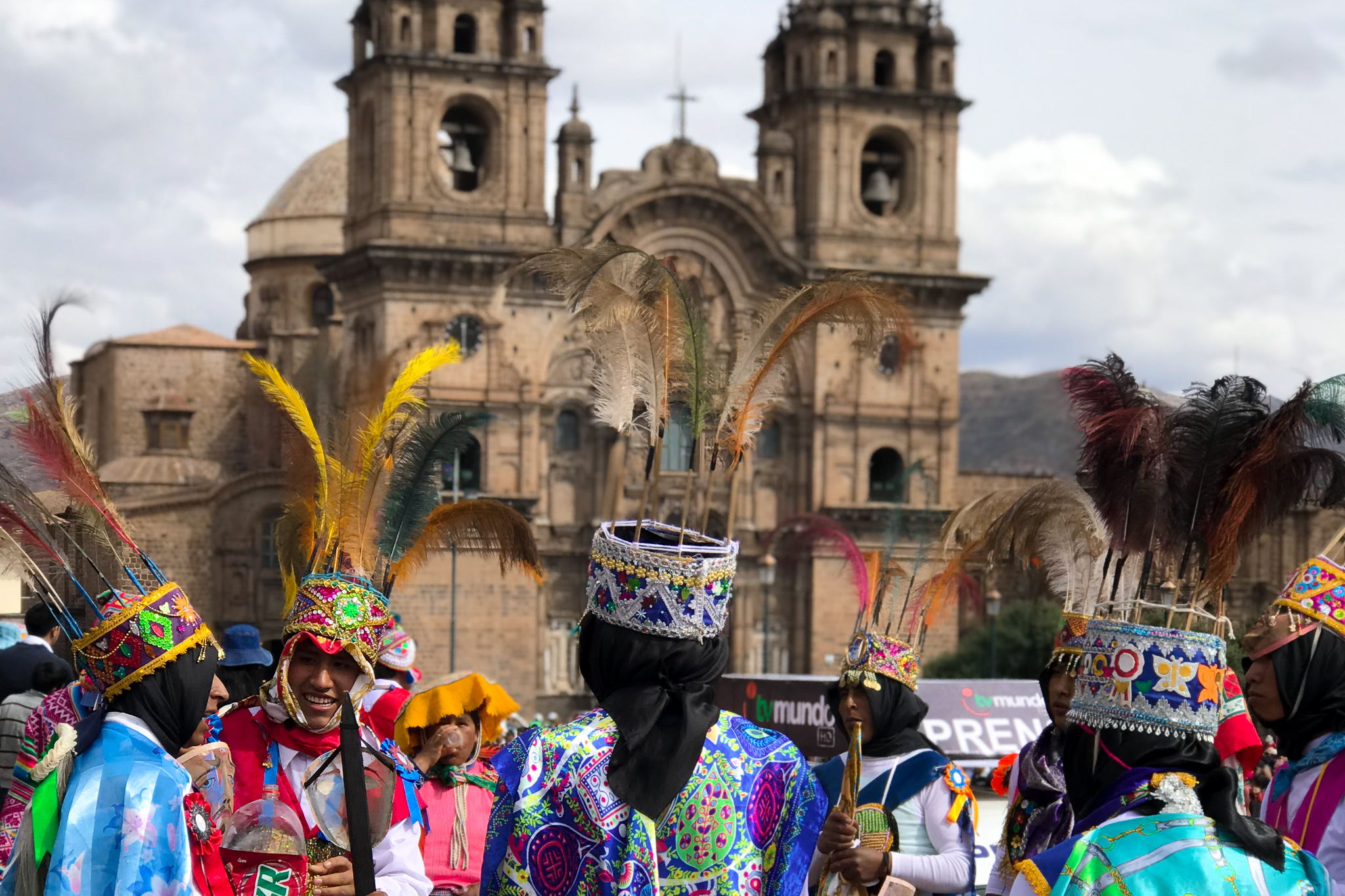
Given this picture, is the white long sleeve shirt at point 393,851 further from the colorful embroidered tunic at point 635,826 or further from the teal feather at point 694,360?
the teal feather at point 694,360

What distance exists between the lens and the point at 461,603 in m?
42.0

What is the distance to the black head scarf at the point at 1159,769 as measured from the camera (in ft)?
13.4

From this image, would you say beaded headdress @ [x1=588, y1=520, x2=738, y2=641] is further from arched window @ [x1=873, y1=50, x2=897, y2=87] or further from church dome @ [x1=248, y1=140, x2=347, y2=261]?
church dome @ [x1=248, y1=140, x2=347, y2=261]

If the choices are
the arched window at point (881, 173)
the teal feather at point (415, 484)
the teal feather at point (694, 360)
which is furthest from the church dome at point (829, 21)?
the teal feather at point (694, 360)

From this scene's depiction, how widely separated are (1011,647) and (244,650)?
107ft

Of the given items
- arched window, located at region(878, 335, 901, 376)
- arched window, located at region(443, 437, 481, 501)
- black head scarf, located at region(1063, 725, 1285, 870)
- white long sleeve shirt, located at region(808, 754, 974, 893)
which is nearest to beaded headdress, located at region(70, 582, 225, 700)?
black head scarf, located at region(1063, 725, 1285, 870)

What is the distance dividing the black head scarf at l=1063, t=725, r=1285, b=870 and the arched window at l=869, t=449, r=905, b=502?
138ft

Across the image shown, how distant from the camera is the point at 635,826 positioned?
4230 millimetres

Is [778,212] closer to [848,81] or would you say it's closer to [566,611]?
[848,81]

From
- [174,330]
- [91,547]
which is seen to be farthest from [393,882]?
[174,330]

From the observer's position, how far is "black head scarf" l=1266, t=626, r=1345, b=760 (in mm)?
→ 5172

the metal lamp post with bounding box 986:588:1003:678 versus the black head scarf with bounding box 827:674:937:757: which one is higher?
the black head scarf with bounding box 827:674:937:757

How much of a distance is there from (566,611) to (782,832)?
131 feet

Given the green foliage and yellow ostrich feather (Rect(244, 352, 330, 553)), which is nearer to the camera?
yellow ostrich feather (Rect(244, 352, 330, 553))
